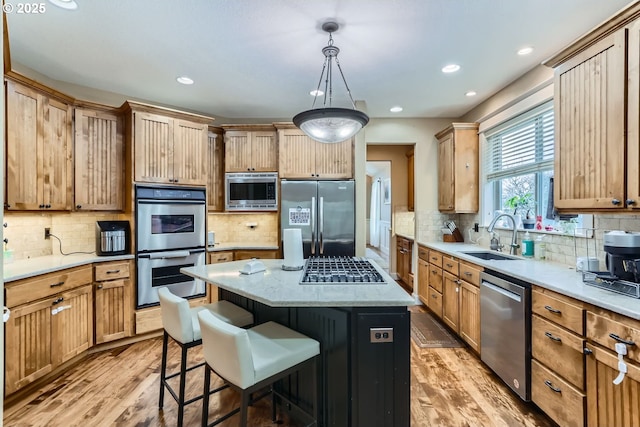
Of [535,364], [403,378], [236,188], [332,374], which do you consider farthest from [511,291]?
[236,188]

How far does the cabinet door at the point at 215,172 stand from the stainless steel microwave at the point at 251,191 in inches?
4.3

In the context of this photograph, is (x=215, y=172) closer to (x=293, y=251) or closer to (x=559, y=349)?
(x=293, y=251)

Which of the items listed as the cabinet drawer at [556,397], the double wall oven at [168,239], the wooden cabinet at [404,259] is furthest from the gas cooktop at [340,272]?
the wooden cabinet at [404,259]

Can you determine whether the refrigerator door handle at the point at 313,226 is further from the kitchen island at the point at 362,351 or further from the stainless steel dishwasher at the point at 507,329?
the kitchen island at the point at 362,351

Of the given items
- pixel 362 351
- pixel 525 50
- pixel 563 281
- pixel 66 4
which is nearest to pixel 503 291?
pixel 563 281

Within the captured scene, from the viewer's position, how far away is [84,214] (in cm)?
347

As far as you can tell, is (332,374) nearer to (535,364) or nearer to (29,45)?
(535,364)

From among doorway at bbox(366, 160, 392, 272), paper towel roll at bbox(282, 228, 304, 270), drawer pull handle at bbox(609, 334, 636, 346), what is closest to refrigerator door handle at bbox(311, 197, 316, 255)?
paper towel roll at bbox(282, 228, 304, 270)

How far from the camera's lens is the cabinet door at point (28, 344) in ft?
7.39

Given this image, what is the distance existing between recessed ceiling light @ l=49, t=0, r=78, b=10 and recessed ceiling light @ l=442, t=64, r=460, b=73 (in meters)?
2.95

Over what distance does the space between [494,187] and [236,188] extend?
10.7 feet

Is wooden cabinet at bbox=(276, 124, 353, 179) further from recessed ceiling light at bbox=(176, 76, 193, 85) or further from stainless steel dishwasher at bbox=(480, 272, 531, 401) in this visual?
stainless steel dishwasher at bbox=(480, 272, 531, 401)

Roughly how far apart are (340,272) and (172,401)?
5.04 ft

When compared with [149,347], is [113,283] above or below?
above
